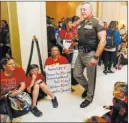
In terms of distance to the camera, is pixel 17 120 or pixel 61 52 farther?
pixel 61 52

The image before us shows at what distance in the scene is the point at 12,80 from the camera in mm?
1528

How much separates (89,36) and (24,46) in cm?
54

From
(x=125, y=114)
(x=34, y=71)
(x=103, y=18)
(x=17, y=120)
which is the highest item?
(x=103, y=18)

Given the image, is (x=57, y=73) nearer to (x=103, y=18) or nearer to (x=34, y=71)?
(x=34, y=71)

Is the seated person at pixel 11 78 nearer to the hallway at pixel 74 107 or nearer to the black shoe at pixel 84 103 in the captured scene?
the hallway at pixel 74 107

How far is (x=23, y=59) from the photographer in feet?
5.57

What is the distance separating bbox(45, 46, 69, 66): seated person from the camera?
178 centimetres

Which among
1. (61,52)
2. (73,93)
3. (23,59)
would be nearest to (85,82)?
(73,93)

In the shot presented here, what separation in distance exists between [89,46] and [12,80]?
64 cm

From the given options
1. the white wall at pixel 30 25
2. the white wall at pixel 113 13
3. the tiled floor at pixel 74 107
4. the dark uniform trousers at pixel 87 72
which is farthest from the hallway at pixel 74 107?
the white wall at pixel 113 13

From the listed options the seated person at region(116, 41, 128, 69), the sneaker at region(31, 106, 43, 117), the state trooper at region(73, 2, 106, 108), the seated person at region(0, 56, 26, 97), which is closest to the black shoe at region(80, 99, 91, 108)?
the state trooper at region(73, 2, 106, 108)

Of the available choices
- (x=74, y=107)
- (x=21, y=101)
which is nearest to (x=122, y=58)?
Result: (x=74, y=107)

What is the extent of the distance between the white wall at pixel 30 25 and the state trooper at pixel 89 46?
0.32 meters

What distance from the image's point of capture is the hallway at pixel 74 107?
57.2 inches
